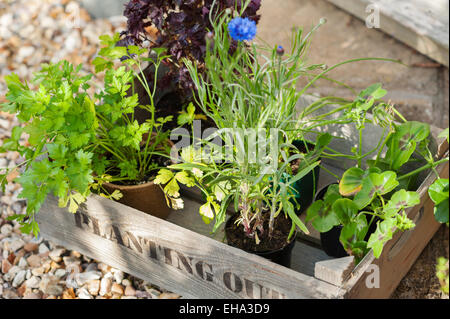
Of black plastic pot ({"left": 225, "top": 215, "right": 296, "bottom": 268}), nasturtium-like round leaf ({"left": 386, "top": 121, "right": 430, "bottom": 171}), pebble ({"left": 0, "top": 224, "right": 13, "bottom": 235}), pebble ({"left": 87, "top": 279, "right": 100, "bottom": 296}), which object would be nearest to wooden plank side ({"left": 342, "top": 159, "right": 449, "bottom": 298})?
nasturtium-like round leaf ({"left": 386, "top": 121, "right": 430, "bottom": 171})

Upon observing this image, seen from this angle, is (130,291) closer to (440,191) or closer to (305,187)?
(305,187)

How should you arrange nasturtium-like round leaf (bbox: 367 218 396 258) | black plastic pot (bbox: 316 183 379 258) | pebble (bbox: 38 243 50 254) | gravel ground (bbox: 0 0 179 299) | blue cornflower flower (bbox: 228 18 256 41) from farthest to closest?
pebble (bbox: 38 243 50 254) < gravel ground (bbox: 0 0 179 299) < black plastic pot (bbox: 316 183 379 258) < nasturtium-like round leaf (bbox: 367 218 396 258) < blue cornflower flower (bbox: 228 18 256 41)

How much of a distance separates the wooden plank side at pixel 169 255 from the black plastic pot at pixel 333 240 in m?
0.29

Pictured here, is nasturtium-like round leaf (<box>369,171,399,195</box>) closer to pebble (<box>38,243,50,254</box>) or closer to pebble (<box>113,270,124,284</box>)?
pebble (<box>113,270,124,284</box>)

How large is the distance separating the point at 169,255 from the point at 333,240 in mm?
498

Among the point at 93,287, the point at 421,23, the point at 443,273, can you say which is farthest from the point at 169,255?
the point at 421,23

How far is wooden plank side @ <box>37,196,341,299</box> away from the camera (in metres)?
1.47

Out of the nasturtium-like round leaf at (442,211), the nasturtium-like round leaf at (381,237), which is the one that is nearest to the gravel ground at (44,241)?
the nasturtium-like round leaf at (381,237)

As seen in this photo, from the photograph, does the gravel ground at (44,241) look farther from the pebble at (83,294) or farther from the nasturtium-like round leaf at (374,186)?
the nasturtium-like round leaf at (374,186)

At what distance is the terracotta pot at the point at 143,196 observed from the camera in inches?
69.0

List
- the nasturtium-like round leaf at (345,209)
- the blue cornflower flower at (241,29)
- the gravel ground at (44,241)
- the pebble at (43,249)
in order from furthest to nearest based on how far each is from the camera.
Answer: the pebble at (43,249) → the gravel ground at (44,241) → the nasturtium-like round leaf at (345,209) → the blue cornflower flower at (241,29)

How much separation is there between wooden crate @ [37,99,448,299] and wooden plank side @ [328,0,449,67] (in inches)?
42.6
